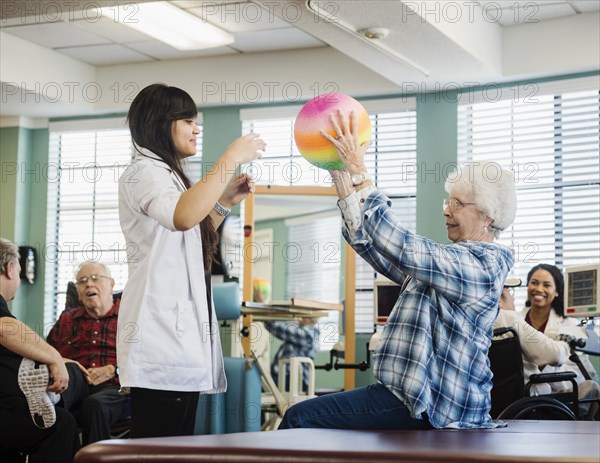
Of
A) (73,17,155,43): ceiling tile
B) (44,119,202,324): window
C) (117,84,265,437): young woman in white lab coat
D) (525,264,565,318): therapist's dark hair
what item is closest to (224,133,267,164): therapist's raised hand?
(117,84,265,437): young woman in white lab coat

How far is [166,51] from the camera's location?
722 centimetres

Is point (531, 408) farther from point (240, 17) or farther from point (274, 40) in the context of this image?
point (274, 40)

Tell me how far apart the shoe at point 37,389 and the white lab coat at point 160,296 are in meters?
1.43

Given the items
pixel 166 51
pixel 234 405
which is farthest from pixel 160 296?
A: pixel 166 51

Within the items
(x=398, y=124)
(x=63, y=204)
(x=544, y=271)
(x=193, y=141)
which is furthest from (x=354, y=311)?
(x=193, y=141)

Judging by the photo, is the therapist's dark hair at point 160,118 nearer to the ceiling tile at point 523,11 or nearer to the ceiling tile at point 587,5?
the ceiling tile at point 523,11

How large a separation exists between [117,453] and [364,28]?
445 centimetres

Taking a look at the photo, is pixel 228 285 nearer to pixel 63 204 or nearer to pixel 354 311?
pixel 354 311

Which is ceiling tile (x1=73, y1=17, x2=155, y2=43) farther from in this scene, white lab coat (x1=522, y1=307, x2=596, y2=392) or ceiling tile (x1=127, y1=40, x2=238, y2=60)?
white lab coat (x1=522, y1=307, x2=596, y2=392)

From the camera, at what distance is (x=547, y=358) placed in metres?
4.03

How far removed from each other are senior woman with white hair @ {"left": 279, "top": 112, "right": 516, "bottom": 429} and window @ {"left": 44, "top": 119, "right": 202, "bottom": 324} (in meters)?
5.77

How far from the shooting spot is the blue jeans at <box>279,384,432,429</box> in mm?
2180

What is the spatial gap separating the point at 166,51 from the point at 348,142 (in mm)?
5182

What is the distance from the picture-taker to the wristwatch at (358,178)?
2.23 metres
